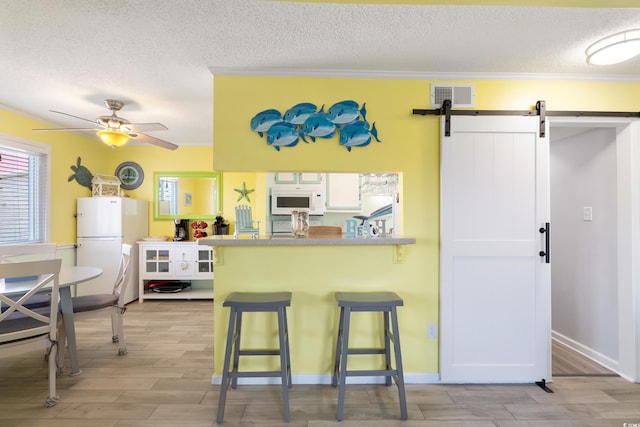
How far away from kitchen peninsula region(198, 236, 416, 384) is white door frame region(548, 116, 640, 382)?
161 cm

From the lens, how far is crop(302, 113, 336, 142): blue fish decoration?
225 centimetres

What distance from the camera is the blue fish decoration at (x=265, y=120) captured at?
2.24 meters

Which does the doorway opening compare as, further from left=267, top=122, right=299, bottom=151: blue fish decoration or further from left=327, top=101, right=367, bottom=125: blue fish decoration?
left=267, top=122, right=299, bottom=151: blue fish decoration

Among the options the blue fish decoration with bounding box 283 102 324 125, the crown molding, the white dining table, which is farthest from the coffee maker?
the blue fish decoration with bounding box 283 102 324 125

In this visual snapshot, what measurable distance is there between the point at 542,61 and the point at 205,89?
8.26ft

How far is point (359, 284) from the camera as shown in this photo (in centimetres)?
227

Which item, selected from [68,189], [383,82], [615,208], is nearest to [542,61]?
[383,82]

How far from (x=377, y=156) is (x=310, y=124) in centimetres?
54

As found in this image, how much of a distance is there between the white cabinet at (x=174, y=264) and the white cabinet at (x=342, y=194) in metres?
1.85

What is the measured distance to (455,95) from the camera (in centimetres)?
230

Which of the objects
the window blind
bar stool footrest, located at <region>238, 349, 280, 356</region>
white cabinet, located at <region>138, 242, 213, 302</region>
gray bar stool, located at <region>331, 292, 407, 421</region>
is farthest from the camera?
white cabinet, located at <region>138, 242, 213, 302</region>

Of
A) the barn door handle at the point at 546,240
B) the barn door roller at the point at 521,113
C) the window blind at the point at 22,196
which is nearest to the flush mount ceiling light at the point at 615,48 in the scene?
the barn door roller at the point at 521,113

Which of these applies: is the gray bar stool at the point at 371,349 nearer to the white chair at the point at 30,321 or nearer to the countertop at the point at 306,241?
the countertop at the point at 306,241

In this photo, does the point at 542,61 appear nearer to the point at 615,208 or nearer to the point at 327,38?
the point at 615,208
